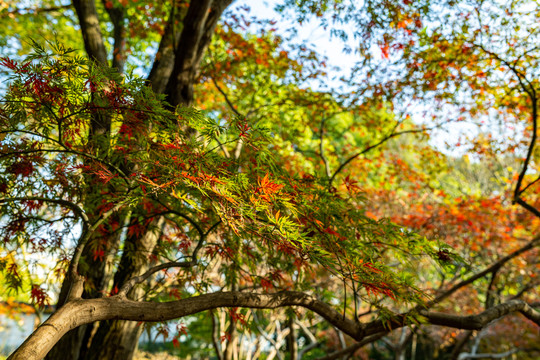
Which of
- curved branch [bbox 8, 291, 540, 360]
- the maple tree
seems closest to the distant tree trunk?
the maple tree

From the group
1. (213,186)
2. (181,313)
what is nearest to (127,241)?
(181,313)

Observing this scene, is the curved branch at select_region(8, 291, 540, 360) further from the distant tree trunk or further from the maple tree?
the distant tree trunk

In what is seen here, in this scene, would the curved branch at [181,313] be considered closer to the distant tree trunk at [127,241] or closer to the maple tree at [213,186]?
the maple tree at [213,186]

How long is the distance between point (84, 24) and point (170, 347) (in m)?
12.6

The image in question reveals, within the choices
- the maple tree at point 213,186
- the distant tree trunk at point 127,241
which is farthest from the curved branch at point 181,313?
the distant tree trunk at point 127,241

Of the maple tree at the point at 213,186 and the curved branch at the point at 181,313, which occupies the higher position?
the maple tree at the point at 213,186

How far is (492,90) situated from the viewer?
5.26 m

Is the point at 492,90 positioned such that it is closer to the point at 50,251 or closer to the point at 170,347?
the point at 50,251

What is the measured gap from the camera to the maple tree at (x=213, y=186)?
182 centimetres

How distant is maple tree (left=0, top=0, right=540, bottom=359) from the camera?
1.82 meters

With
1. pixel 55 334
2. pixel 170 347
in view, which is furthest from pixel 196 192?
pixel 170 347

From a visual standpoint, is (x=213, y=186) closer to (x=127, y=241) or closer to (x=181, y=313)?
(x=181, y=313)

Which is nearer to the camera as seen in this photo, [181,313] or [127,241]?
[181,313]

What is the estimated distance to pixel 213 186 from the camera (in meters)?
1.71
